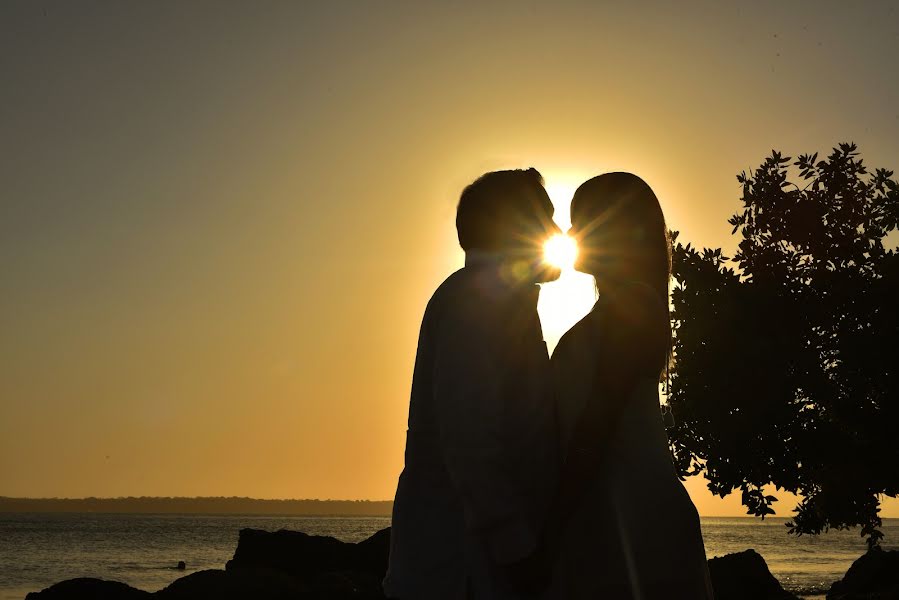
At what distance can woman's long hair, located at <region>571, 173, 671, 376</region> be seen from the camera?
4195mm

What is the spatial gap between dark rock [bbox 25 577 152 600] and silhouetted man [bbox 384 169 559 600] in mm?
18527

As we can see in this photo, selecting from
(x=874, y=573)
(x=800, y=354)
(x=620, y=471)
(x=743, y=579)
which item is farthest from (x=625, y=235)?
(x=874, y=573)

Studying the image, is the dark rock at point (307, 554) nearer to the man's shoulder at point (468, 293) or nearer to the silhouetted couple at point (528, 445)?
the silhouetted couple at point (528, 445)

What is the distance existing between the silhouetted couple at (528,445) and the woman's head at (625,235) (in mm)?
100

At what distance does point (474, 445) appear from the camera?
11.9 ft

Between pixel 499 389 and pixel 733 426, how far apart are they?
16677 mm

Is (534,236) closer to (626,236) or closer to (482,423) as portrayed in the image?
(626,236)

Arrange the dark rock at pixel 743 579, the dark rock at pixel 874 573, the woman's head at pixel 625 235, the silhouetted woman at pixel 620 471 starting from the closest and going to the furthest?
the silhouetted woman at pixel 620 471 < the woman's head at pixel 625 235 < the dark rock at pixel 743 579 < the dark rock at pixel 874 573

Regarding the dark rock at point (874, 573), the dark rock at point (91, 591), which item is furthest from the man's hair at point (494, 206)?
the dark rock at point (874, 573)

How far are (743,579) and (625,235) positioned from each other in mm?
25029

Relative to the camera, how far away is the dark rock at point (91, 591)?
20.4 m

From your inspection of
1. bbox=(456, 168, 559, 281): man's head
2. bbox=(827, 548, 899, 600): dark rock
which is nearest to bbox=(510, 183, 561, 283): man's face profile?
bbox=(456, 168, 559, 281): man's head

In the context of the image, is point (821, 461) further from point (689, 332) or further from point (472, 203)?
point (472, 203)

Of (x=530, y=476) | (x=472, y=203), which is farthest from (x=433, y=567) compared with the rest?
(x=472, y=203)
